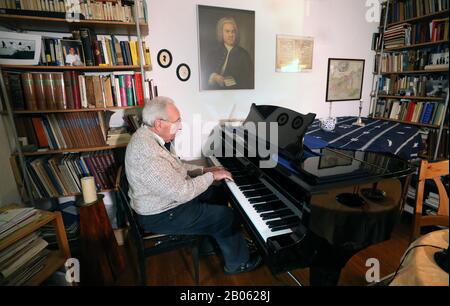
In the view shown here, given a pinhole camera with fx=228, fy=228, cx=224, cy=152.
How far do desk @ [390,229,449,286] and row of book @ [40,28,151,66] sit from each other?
2.06 meters

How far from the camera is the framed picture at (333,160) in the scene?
1.21m

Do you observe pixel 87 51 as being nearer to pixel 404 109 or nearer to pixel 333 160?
pixel 333 160

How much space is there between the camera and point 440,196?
70 cm

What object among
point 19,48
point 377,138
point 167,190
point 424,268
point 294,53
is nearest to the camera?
point 424,268

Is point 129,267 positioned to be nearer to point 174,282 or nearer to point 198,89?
point 174,282

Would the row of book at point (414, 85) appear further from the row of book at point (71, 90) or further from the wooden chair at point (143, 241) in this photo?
the row of book at point (71, 90)

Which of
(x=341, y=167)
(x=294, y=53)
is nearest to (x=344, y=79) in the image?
(x=294, y=53)

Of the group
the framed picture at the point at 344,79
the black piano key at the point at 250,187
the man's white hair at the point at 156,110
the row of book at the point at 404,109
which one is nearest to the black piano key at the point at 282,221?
the black piano key at the point at 250,187

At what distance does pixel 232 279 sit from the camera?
5.41 feet

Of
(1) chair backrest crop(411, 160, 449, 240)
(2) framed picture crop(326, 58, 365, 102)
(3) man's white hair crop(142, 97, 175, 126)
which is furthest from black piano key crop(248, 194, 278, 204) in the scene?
(2) framed picture crop(326, 58, 365, 102)

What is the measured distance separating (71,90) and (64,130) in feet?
1.04

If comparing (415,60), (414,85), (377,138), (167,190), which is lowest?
(167,190)
